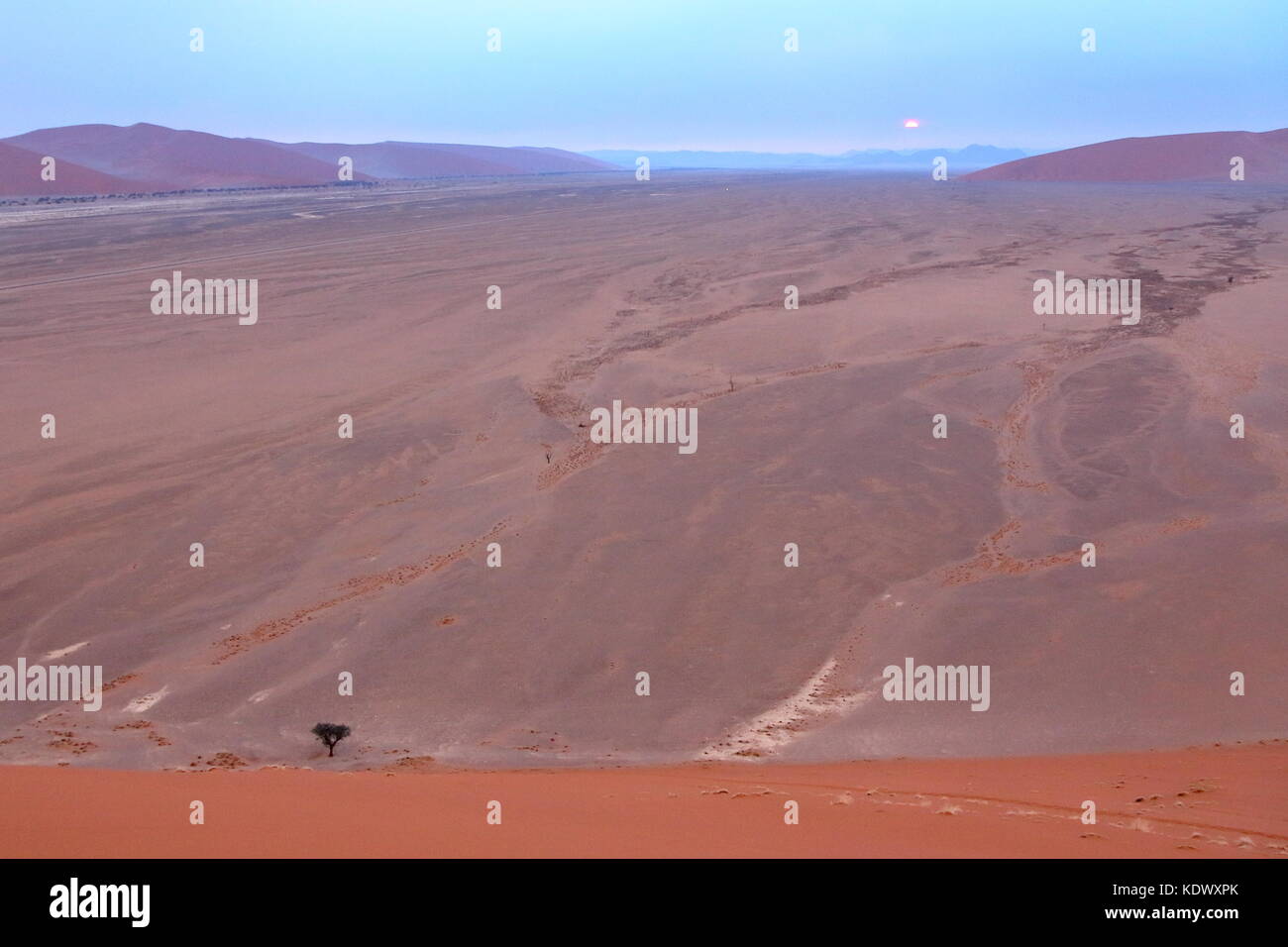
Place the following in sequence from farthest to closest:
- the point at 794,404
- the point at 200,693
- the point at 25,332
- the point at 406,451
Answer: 1. the point at 25,332
2. the point at 794,404
3. the point at 406,451
4. the point at 200,693

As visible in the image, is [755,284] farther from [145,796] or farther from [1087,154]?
[1087,154]

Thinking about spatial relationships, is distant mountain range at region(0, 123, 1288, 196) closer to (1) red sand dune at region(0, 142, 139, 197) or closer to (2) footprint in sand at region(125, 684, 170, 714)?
(1) red sand dune at region(0, 142, 139, 197)

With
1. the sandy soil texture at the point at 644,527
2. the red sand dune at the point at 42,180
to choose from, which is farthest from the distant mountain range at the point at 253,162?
the sandy soil texture at the point at 644,527

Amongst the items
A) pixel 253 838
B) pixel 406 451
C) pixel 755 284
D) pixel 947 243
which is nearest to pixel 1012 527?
pixel 406 451

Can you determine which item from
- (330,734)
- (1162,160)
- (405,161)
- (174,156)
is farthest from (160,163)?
(330,734)

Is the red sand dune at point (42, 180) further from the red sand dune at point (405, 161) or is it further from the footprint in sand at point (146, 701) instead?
the footprint in sand at point (146, 701)

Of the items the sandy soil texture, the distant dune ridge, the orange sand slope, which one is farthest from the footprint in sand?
the distant dune ridge
